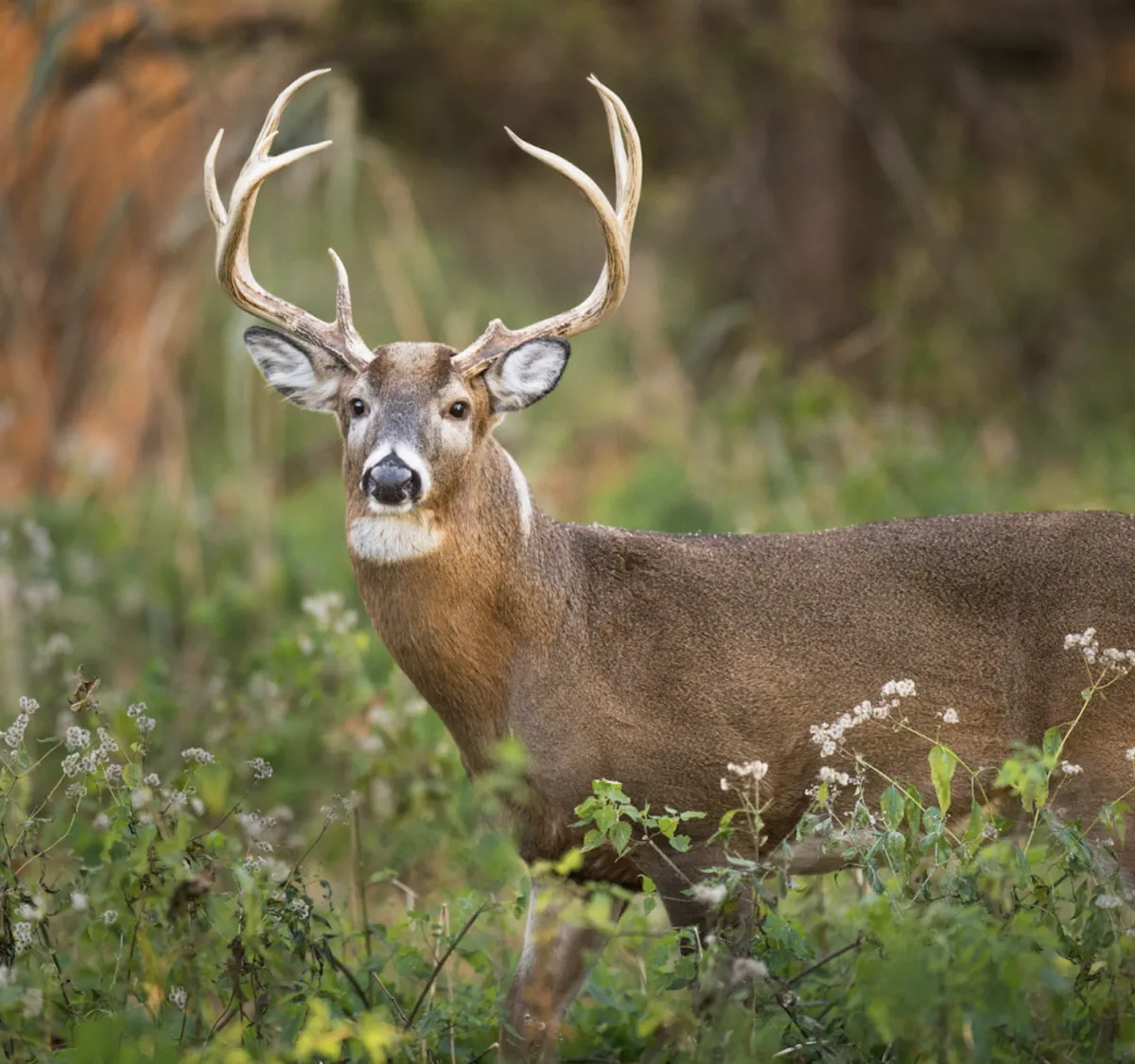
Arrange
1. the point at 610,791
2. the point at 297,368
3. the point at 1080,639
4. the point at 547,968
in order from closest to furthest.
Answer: the point at 610,791 → the point at 1080,639 → the point at 547,968 → the point at 297,368

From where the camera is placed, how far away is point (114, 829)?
13.5 feet

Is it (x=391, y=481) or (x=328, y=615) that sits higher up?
(x=391, y=481)

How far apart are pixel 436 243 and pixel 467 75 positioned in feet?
19.2

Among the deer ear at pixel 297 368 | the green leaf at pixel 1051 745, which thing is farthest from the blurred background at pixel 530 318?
the green leaf at pixel 1051 745

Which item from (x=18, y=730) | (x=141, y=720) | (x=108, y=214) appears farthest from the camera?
(x=108, y=214)

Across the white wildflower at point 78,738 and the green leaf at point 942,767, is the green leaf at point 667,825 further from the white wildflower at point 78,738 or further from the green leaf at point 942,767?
the white wildflower at point 78,738

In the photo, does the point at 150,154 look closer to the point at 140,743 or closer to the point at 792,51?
the point at 792,51

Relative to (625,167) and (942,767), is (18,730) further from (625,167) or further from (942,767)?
(625,167)

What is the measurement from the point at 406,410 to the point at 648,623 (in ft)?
3.17

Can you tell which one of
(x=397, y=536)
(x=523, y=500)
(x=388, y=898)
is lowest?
(x=388, y=898)

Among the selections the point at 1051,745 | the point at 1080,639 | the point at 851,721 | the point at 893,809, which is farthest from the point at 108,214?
the point at 1051,745

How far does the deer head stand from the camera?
15.8 ft

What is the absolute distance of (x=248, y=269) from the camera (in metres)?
5.32

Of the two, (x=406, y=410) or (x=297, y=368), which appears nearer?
(x=406, y=410)
